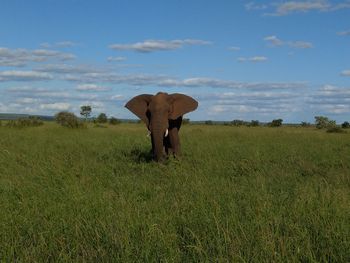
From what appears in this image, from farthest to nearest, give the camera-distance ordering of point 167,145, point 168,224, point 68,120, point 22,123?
point 68,120
point 22,123
point 167,145
point 168,224

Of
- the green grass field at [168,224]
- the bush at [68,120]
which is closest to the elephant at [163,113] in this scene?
the green grass field at [168,224]

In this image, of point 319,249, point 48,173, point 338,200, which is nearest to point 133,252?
point 319,249

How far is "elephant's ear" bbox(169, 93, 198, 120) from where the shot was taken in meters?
12.8

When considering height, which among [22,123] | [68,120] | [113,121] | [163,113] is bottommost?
[22,123]

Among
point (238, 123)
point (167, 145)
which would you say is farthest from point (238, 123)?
point (167, 145)

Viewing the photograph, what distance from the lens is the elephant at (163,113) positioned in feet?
38.8

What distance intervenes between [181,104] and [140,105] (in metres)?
1.11

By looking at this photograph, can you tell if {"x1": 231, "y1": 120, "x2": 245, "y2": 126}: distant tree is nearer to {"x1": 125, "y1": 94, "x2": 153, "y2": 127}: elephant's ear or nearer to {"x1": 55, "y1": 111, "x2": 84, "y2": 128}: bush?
{"x1": 55, "y1": 111, "x2": 84, "y2": 128}: bush

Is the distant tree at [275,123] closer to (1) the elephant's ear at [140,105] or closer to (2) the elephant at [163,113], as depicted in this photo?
(2) the elephant at [163,113]

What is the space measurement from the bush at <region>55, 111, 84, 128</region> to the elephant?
74.9 feet

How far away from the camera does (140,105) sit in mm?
12992

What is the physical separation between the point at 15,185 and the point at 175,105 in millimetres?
6422

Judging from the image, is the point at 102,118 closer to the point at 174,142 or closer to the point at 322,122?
the point at 322,122

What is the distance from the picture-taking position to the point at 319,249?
4.04m
